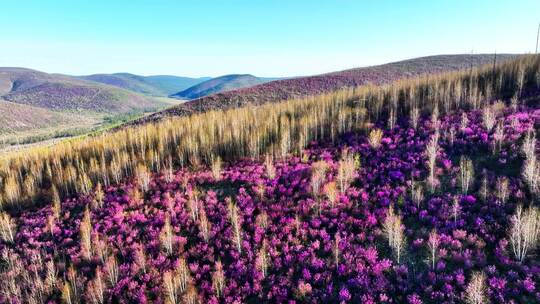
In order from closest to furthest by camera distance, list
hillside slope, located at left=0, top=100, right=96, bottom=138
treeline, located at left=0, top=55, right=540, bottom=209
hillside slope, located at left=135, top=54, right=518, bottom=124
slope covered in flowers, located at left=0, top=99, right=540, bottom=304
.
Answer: slope covered in flowers, located at left=0, top=99, right=540, bottom=304, treeline, located at left=0, top=55, right=540, bottom=209, hillside slope, located at left=135, top=54, right=518, bottom=124, hillside slope, located at left=0, top=100, right=96, bottom=138

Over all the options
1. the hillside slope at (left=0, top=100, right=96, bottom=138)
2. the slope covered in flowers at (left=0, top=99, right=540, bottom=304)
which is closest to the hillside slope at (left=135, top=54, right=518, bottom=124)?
the slope covered in flowers at (left=0, top=99, right=540, bottom=304)

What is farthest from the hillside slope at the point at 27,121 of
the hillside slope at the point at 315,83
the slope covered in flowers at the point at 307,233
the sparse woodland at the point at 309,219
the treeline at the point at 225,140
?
the slope covered in flowers at the point at 307,233

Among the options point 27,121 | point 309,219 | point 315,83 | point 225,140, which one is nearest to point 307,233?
point 309,219

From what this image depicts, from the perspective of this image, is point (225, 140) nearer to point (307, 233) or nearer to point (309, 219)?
point (309, 219)

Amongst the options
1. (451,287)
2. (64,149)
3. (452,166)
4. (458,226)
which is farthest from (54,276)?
(64,149)

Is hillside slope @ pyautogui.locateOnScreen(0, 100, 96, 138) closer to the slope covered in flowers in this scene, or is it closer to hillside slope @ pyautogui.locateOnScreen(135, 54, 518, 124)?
hillside slope @ pyautogui.locateOnScreen(135, 54, 518, 124)

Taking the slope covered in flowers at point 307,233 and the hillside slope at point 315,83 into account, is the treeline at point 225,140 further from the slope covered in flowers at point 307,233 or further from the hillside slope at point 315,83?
the hillside slope at point 315,83

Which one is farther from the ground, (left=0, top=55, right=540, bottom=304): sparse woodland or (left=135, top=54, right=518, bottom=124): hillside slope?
(left=135, top=54, right=518, bottom=124): hillside slope
